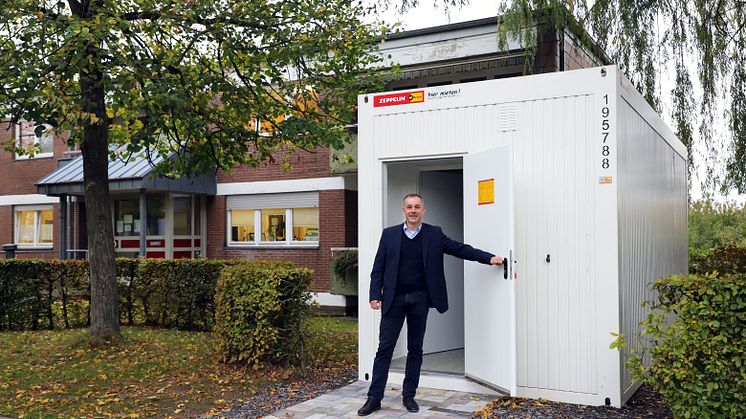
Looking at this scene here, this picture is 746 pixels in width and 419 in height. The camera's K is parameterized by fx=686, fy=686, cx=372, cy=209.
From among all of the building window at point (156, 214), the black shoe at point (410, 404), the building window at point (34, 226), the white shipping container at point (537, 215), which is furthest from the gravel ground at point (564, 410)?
the building window at point (34, 226)

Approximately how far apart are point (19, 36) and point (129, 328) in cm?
555

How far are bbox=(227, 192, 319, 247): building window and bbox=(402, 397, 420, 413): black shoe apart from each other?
36.9ft

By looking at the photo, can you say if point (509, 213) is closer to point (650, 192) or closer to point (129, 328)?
point (650, 192)

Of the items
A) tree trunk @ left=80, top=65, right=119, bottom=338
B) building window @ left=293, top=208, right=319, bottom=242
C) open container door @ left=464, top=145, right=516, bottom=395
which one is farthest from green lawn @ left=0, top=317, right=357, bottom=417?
building window @ left=293, top=208, right=319, bottom=242

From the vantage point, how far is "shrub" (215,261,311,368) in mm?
8250

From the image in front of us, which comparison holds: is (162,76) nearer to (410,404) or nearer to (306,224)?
(410,404)

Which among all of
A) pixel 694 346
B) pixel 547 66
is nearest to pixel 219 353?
pixel 694 346

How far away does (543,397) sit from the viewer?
678cm

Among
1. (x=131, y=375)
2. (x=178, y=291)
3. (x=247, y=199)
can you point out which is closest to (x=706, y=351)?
(x=131, y=375)

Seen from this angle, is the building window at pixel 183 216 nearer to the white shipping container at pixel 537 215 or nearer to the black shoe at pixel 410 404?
the white shipping container at pixel 537 215

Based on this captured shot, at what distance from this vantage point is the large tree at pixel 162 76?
8.23m

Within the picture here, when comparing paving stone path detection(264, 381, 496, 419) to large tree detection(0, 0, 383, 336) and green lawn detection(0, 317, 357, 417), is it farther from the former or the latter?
large tree detection(0, 0, 383, 336)

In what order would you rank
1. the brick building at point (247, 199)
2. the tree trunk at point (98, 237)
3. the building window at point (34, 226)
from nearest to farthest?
1. the tree trunk at point (98, 237)
2. the brick building at point (247, 199)
3. the building window at point (34, 226)

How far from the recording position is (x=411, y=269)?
638cm
